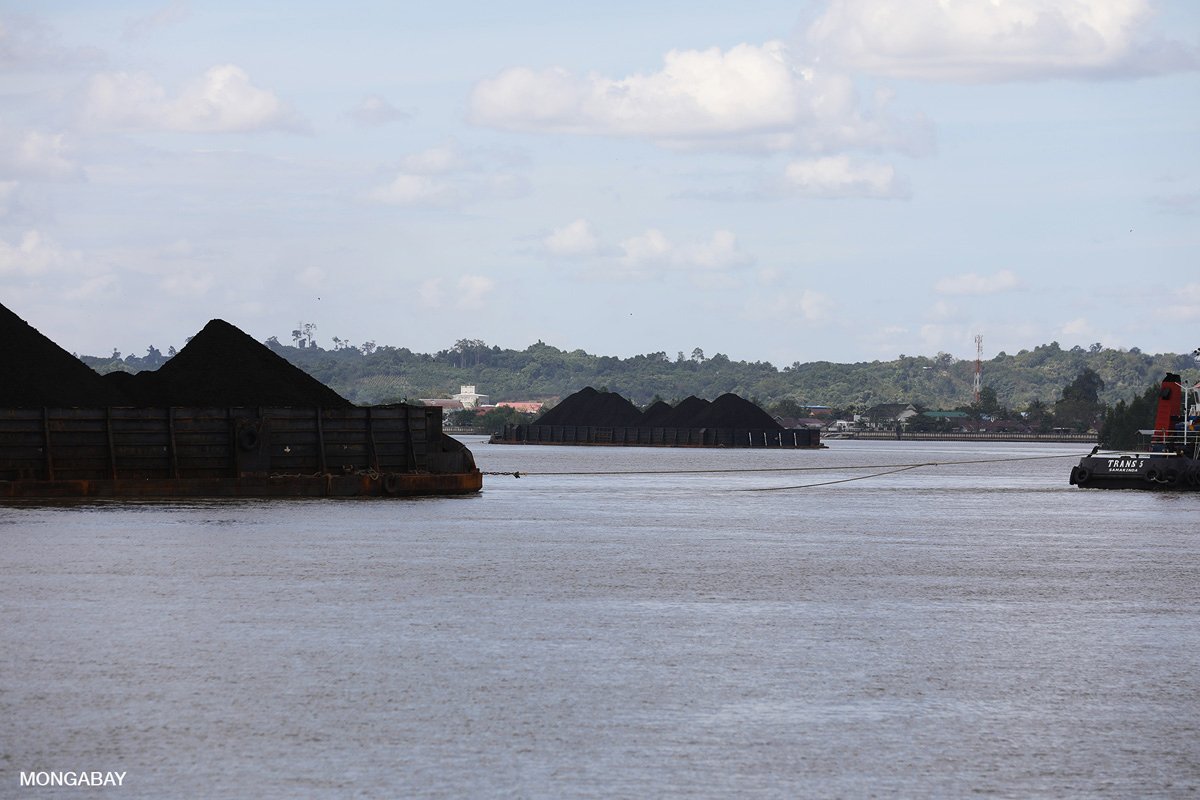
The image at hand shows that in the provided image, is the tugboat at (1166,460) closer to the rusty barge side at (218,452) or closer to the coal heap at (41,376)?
the rusty barge side at (218,452)

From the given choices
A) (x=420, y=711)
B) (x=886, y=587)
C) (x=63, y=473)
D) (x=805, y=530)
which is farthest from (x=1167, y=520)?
(x=420, y=711)

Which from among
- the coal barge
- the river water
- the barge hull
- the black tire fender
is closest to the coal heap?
the coal barge

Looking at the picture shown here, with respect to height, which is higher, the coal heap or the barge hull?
the coal heap

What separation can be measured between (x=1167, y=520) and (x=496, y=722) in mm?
50458

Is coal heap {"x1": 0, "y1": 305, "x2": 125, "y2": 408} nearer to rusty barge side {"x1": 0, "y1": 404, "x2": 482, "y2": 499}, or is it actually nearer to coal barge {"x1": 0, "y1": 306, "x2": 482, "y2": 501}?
coal barge {"x1": 0, "y1": 306, "x2": 482, "y2": 501}

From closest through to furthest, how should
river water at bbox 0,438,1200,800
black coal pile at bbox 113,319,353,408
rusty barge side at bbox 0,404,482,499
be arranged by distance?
river water at bbox 0,438,1200,800, rusty barge side at bbox 0,404,482,499, black coal pile at bbox 113,319,353,408

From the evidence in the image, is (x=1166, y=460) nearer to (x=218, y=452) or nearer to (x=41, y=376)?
(x=218, y=452)

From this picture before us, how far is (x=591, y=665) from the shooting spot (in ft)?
77.6

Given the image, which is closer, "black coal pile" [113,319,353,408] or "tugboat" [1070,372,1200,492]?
"black coal pile" [113,319,353,408]

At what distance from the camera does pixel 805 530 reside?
186 ft

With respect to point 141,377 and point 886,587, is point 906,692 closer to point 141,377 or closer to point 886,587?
point 886,587

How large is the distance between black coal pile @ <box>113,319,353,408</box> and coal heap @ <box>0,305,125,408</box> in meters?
2.31

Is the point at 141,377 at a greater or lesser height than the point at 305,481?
greater

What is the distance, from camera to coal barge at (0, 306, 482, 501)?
63.7m
